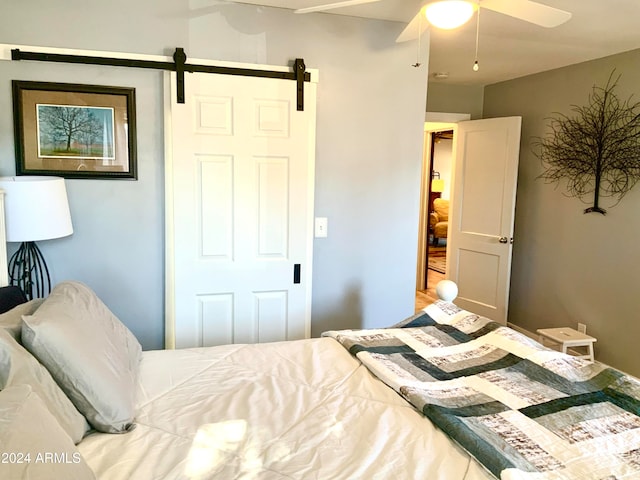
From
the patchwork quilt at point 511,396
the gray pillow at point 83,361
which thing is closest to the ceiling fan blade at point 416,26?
the patchwork quilt at point 511,396

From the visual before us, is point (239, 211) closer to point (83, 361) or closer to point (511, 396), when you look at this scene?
point (83, 361)

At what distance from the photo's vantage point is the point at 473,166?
4828 mm

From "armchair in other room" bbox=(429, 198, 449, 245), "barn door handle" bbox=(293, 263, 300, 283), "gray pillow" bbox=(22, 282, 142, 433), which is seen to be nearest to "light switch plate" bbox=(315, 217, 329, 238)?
"barn door handle" bbox=(293, 263, 300, 283)

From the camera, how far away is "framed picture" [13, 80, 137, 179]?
252 centimetres

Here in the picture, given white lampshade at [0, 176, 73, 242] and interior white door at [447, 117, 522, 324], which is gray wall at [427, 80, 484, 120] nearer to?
interior white door at [447, 117, 522, 324]

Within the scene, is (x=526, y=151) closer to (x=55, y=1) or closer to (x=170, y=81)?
(x=170, y=81)

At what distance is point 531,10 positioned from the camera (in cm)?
196

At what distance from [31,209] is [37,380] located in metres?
1.21

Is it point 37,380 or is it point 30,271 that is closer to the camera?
point 37,380

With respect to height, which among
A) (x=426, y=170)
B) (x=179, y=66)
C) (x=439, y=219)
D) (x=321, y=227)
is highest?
(x=179, y=66)

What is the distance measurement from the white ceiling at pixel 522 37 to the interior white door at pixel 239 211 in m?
0.58

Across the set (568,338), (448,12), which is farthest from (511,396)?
(568,338)

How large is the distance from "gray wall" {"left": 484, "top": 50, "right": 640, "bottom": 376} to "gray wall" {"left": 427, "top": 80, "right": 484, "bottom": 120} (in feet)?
0.32

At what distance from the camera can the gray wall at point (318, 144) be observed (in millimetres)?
2566
